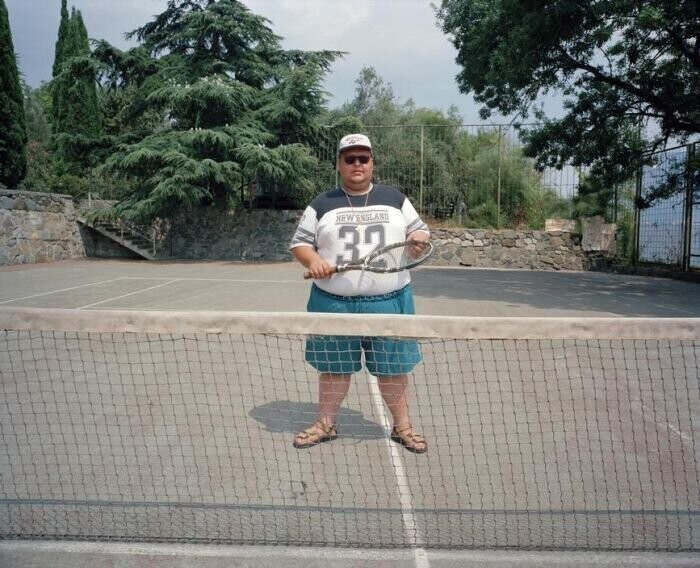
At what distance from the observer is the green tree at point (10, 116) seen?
1959 centimetres

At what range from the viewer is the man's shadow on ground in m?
4.09

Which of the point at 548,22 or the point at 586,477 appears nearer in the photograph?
the point at 586,477

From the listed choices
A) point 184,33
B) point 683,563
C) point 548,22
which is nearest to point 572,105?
point 548,22

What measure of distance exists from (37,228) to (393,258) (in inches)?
741

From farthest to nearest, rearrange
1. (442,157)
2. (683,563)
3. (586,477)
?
(442,157), (586,477), (683,563)

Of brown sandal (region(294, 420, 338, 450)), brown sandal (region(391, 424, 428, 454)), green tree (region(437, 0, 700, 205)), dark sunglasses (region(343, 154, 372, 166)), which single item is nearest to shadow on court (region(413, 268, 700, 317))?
green tree (region(437, 0, 700, 205))

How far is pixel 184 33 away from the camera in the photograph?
21.8m

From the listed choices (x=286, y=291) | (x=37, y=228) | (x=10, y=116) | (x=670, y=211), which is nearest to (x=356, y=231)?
(x=286, y=291)

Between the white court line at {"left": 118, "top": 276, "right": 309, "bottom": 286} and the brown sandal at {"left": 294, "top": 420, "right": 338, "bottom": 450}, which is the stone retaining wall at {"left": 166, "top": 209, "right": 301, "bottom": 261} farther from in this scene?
the brown sandal at {"left": 294, "top": 420, "right": 338, "bottom": 450}

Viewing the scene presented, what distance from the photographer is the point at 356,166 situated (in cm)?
364

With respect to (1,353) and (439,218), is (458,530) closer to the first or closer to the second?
(1,353)

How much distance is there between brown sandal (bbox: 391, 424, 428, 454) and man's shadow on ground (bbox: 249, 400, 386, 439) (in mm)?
282

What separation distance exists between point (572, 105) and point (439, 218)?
8.62 meters

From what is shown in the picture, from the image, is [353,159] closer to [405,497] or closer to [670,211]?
[405,497]
